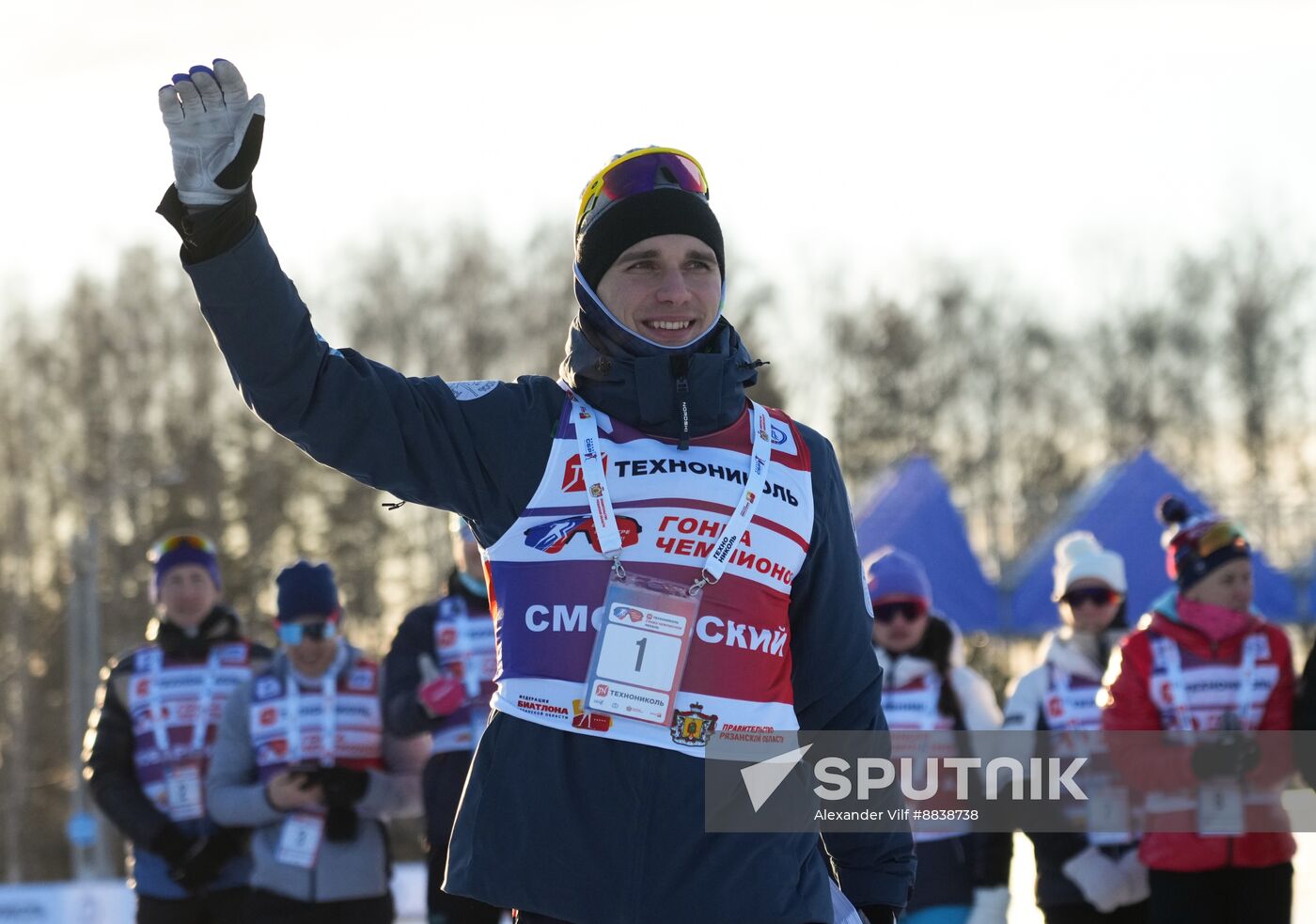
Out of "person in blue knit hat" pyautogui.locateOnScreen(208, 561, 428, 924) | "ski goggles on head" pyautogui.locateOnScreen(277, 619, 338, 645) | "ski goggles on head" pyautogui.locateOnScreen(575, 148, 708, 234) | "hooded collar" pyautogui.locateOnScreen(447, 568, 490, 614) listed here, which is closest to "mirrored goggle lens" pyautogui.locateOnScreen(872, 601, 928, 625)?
"hooded collar" pyautogui.locateOnScreen(447, 568, 490, 614)

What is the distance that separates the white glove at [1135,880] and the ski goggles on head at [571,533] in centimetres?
477

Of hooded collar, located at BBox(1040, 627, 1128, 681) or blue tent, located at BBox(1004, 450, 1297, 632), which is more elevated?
blue tent, located at BBox(1004, 450, 1297, 632)

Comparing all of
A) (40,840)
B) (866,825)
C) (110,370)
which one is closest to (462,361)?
(110,370)

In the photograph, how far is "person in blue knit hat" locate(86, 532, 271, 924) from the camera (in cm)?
701

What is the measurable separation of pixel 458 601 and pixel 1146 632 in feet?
8.32

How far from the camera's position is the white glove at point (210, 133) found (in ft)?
8.75

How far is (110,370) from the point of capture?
3497 cm

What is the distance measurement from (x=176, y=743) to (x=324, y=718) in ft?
2.03

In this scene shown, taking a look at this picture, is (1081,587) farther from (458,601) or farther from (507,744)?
(507,744)

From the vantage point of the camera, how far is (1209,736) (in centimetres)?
672

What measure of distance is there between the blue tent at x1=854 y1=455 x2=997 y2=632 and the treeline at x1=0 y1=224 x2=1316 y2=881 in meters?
18.7

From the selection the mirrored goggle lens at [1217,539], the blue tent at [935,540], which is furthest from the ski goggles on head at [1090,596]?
the blue tent at [935,540]

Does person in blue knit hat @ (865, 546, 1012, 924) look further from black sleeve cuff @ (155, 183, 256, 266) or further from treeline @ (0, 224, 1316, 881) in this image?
treeline @ (0, 224, 1316, 881)

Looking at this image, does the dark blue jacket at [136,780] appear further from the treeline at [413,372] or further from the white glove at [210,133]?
the treeline at [413,372]
